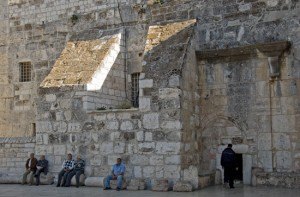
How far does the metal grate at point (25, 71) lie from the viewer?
16.3 metres

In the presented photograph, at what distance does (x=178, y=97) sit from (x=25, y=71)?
23.7 ft

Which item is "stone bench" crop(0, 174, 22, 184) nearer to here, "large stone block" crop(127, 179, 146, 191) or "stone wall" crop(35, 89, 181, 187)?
"stone wall" crop(35, 89, 181, 187)

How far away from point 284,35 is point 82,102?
18.3 ft

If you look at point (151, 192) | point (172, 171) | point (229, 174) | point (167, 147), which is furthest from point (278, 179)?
point (151, 192)

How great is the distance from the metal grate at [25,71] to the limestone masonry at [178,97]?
2.57m

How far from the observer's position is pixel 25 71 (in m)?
16.4

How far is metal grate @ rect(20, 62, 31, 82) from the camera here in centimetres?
1628

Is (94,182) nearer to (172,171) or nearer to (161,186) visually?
(161,186)

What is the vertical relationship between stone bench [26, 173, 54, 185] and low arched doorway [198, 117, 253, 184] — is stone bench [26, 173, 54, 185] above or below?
below

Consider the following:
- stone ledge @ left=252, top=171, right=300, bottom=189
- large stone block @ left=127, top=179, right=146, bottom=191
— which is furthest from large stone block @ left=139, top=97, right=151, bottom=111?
stone ledge @ left=252, top=171, right=300, bottom=189

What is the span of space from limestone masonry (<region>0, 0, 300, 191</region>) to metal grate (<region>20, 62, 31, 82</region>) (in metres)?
2.57

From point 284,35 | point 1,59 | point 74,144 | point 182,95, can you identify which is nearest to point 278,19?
point 284,35

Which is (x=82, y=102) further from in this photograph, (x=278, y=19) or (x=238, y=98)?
(x=278, y=19)

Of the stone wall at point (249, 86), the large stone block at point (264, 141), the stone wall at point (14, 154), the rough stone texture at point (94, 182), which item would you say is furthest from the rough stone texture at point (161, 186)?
the stone wall at point (14, 154)
